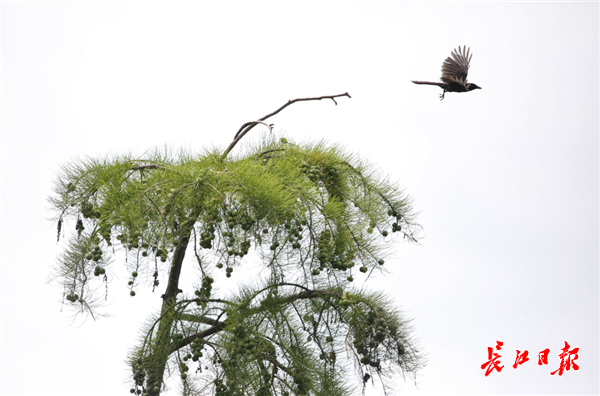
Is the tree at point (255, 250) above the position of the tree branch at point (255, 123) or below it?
below

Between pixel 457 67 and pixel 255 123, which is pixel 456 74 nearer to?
pixel 457 67

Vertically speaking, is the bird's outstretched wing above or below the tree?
above

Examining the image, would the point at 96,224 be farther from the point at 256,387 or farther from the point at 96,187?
the point at 256,387

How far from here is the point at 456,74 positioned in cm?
352

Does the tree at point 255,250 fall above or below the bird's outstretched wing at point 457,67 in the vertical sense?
below

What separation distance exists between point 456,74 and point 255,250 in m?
1.33

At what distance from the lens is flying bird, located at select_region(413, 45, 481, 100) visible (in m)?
3.50

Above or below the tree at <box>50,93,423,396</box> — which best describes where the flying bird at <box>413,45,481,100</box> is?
above

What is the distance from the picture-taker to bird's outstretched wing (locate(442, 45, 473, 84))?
11.5 ft

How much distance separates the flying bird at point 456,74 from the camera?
11.5ft

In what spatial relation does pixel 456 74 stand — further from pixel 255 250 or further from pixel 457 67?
Result: pixel 255 250

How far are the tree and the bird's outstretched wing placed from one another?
602 millimetres

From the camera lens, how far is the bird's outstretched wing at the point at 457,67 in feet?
11.5

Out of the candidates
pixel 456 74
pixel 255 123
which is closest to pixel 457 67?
pixel 456 74
